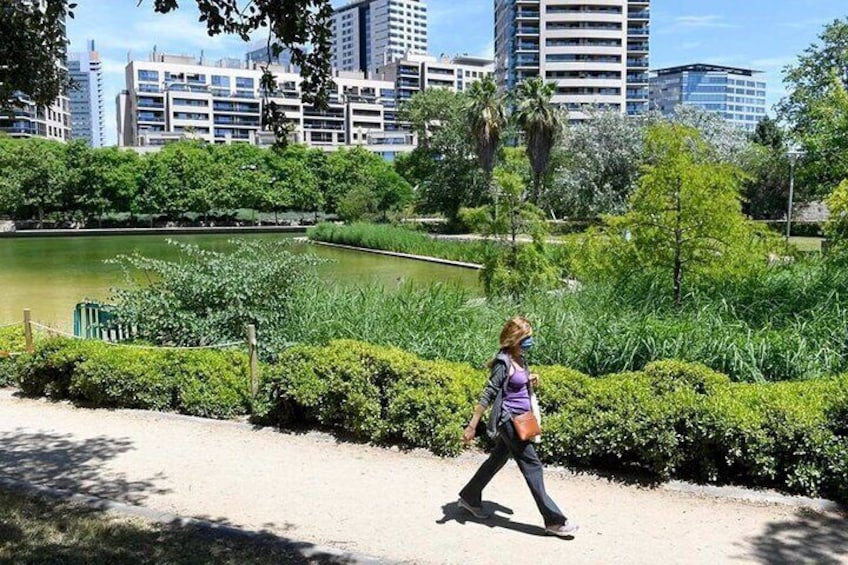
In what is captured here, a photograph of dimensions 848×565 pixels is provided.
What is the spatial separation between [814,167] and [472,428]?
14.5 m

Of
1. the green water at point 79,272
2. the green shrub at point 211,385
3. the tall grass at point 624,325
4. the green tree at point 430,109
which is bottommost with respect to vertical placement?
the green water at point 79,272

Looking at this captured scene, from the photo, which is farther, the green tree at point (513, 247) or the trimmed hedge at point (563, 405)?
the green tree at point (513, 247)

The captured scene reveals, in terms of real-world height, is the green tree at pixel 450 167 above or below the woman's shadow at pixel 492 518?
above

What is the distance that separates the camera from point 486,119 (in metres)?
44.5

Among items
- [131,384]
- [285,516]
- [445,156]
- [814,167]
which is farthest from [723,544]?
[445,156]

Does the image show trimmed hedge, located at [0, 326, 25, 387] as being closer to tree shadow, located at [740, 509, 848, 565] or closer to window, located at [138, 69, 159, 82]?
tree shadow, located at [740, 509, 848, 565]

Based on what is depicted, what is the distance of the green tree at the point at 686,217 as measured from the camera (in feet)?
32.4

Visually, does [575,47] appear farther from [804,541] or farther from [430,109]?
[804,541]

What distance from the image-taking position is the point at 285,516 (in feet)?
17.9

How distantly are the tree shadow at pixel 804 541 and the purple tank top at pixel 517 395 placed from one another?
64.6 inches

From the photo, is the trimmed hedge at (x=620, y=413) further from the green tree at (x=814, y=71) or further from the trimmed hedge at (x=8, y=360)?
the green tree at (x=814, y=71)

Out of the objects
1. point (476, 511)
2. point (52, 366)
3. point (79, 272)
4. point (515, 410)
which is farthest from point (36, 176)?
point (515, 410)

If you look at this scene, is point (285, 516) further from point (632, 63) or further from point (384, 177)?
point (632, 63)

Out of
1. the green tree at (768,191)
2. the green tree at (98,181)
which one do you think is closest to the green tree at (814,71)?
the green tree at (768,191)
